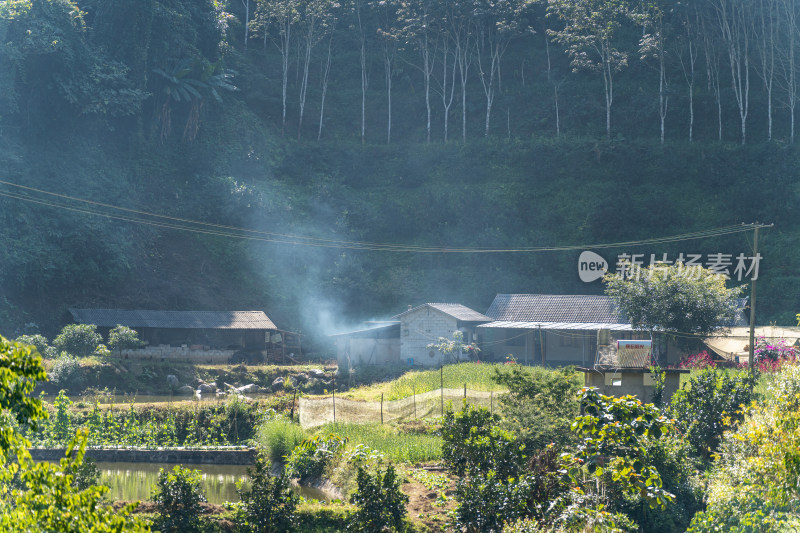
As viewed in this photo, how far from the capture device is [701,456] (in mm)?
17500

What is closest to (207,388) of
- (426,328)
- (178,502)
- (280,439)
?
(426,328)

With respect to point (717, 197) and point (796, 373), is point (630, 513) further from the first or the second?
point (717, 197)

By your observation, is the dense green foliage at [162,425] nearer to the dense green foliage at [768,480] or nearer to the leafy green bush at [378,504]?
the leafy green bush at [378,504]

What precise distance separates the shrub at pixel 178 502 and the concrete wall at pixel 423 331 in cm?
2837

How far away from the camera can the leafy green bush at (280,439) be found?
65.9 ft

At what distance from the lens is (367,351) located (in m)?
42.1

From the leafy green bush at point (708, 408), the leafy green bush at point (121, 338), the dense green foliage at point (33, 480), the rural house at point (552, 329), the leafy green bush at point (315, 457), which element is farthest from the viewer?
the rural house at point (552, 329)

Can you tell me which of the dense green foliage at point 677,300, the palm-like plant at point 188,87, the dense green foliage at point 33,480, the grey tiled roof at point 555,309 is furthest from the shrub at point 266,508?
the palm-like plant at point 188,87

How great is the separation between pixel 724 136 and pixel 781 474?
5407 centimetres

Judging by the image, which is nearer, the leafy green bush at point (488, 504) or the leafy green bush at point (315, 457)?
the leafy green bush at point (488, 504)

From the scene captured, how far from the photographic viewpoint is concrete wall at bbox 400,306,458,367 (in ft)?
136

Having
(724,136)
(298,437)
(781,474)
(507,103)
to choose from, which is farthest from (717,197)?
(781,474)

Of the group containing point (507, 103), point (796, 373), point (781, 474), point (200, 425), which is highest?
point (507, 103)

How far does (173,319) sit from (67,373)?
10804mm
